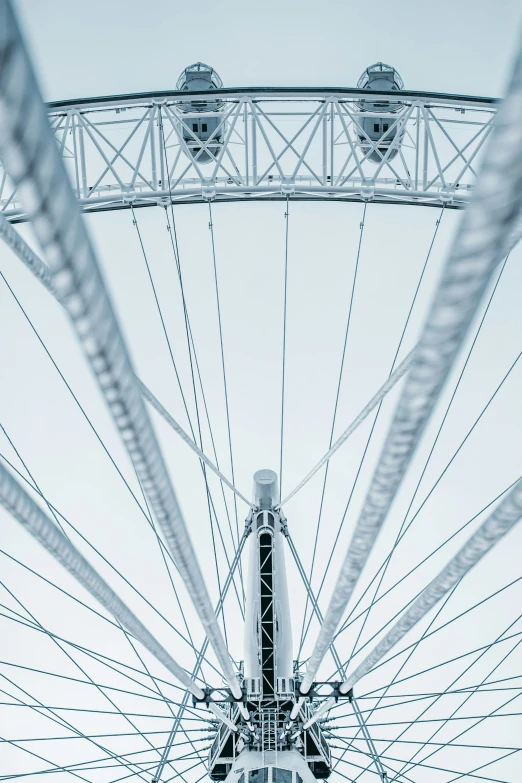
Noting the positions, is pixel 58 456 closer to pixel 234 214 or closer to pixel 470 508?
pixel 234 214

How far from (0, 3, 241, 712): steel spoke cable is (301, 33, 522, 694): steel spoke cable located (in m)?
1.42

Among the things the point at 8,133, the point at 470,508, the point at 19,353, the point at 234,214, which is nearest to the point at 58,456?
the point at 19,353

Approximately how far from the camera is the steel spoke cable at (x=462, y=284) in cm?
328

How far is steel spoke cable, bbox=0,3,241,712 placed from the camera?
10.4 feet

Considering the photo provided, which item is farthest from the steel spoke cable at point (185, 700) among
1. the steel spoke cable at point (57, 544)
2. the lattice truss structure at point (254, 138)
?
the lattice truss structure at point (254, 138)

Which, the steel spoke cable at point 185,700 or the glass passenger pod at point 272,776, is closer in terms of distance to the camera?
the glass passenger pod at point 272,776

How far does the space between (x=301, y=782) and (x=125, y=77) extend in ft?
65.5

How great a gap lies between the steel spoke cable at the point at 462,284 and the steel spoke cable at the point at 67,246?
4.67ft

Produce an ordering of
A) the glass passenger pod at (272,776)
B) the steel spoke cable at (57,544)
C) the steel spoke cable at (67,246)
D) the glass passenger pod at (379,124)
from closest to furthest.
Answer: the steel spoke cable at (67,246)
the steel spoke cable at (57,544)
the glass passenger pod at (272,776)
the glass passenger pod at (379,124)

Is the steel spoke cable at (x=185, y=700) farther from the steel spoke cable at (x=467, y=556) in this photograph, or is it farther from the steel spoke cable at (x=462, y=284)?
the steel spoke cable at (x=462, y=284)

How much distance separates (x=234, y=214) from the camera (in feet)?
102

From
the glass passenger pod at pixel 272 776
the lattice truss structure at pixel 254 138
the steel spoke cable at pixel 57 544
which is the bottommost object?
the steel spoke cable at pixel 57 544

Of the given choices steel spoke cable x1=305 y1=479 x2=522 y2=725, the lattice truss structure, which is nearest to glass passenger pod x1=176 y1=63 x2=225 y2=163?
the lattice truss structure

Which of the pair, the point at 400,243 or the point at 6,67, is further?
the point at 400,243
